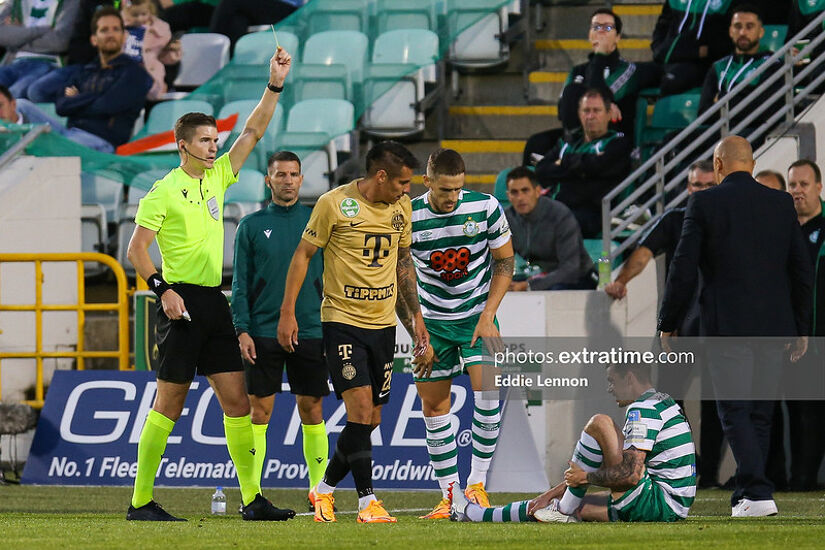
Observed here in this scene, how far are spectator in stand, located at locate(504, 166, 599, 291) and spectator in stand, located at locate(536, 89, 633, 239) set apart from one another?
1053mm

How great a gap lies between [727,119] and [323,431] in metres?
4.70

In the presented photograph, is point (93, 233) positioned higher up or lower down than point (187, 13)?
lower down

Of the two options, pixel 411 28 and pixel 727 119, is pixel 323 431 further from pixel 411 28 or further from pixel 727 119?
pixel 411 28

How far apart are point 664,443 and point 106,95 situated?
856 centimetres

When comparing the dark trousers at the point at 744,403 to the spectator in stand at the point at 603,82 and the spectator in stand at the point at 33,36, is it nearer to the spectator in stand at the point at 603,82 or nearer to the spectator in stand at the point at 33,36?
the spectator in stand at the point at 603,82

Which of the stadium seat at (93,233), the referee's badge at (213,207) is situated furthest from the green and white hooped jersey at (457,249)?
the stadium seat at (93,233)

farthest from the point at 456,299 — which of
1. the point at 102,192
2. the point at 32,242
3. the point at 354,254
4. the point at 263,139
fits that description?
the point at 32,242

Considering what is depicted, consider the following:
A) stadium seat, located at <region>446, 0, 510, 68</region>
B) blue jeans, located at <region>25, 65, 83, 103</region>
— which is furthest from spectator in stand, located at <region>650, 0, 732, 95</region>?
blue jeans, located at <region>25, 65, 83, 103</region>

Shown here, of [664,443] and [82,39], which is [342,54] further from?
[664,443]

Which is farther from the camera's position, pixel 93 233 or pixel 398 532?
pixel 93 233

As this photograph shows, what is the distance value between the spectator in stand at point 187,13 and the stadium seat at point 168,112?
3202 millimetres

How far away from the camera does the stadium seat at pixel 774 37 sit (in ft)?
45.1

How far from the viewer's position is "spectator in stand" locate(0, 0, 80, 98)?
658 inches

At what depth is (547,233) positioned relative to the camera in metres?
11.7
